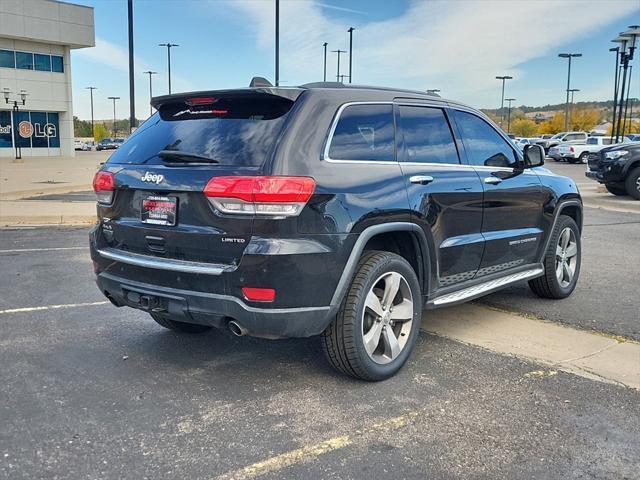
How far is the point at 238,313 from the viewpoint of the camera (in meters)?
3.51

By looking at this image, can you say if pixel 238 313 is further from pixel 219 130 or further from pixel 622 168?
pixel 622 168

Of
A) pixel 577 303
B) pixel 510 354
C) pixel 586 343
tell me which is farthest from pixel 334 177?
pixel 577 303

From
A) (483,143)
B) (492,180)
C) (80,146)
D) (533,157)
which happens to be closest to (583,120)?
(80,146)

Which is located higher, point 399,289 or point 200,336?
point 399,289

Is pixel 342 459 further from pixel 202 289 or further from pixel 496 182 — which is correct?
pixel 496 182

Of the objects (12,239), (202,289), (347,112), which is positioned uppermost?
(347,112)

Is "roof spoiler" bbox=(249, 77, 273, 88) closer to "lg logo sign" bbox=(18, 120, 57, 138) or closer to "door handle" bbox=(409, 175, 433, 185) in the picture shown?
"door handle" bbox=(409, 175, 433, 185)

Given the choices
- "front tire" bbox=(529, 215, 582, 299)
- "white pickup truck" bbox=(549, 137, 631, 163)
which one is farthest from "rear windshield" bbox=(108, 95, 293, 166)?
"white pickup truck" bbox=(549, 137, 631, 163)

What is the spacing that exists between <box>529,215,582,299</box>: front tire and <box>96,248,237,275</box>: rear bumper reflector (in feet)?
11.5

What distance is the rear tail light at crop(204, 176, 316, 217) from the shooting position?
3.40m

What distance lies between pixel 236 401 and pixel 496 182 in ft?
8.75

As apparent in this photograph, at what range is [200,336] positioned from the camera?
4.97m

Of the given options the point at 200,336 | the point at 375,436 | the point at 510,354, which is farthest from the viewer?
the point at 200,336

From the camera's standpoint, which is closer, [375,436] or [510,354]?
[375,436]
